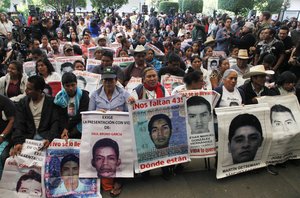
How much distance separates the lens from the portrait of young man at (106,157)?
372 centimetres

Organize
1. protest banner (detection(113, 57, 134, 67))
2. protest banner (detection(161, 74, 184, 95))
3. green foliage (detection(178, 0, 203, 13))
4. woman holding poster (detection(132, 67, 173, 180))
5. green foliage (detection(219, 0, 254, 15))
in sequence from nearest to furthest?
woman holding poster (detection(132, 67, 173, 180)), protest banner (detection(161, 74, 184, 95)), protest banner (detection(113, 57, 134, 67)), green foliage (detection(219, 0, 254, 15)), green foliage (detection(178, 0, 203, 13))

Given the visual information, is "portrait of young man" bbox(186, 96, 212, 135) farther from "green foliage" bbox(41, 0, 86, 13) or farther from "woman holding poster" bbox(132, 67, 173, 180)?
"green foliage" bbox(41, 0, 86, 13)

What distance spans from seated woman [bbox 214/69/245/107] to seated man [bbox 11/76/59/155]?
8.09 ft

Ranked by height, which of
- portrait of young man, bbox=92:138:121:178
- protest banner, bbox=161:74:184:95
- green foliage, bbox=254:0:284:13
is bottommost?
portrait of young man, bbox=92:138:121:178

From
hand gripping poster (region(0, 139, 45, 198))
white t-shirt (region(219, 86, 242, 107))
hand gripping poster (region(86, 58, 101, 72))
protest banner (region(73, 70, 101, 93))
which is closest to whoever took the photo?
hand gripping poster (region(0, 139, 45, 198))

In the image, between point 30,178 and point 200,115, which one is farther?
point 200,115

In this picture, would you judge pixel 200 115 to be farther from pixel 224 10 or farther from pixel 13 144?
pixel 224 10

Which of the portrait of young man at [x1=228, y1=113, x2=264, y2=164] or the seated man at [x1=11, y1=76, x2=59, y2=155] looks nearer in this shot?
the seated man at [x1=11, y1=76, x2=59, y2=155]

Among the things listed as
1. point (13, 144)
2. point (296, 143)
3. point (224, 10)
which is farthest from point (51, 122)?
point (224, 10)

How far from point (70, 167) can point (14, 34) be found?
30.4ft

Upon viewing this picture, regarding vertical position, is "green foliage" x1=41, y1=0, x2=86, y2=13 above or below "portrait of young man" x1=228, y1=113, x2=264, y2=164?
above

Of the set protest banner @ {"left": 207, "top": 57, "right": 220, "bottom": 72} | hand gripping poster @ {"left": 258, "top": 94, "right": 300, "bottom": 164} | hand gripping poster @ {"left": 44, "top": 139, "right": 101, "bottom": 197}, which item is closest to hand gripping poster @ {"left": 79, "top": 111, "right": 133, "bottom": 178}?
hand gripping poster @ {"left": 44, "top": 139, "right": 101, "bottom": 197}

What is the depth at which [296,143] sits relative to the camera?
4344mm

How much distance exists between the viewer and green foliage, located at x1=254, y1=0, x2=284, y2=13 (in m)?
27.3
